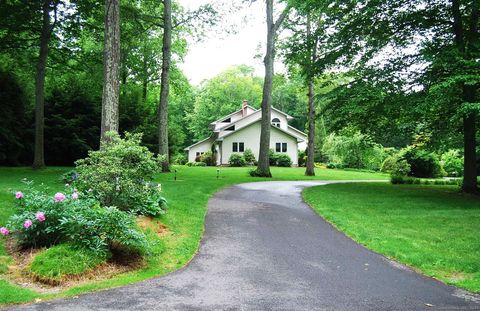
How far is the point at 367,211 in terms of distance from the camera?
1258 centimetres

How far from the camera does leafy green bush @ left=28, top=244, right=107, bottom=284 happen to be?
5.81 m

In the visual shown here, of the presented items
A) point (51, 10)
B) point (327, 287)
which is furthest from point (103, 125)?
point (51, 10)

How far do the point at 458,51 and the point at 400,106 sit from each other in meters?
2.71

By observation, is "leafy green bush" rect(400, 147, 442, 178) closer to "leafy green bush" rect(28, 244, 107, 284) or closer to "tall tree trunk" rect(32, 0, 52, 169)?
"tall tree trunk" rect(32, 0, 52, 169)

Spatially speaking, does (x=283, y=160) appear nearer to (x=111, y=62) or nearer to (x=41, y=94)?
(x=41, y=94)

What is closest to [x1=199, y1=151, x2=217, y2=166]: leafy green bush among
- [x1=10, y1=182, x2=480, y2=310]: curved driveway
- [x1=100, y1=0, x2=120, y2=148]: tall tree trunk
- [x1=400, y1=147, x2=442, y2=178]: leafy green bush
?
[x1=400, y1=147, x2=442, y2=178]: leafy green bush

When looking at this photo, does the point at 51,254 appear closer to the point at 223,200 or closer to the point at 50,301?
the point at 50,301

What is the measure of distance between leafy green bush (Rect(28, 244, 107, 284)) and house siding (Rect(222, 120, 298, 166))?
38.6 m

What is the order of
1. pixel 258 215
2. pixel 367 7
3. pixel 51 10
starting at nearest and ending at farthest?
pixel 258 215 → pixel 367 7 → pixel 51 10

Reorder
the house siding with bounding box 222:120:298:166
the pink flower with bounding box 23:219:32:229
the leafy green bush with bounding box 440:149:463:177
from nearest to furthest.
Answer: the pink flower with bounding box 23:219:32:229 < the leafy green bush with bounding box 440:149:463:177 < the house siding with bounding box 222:120:298:166

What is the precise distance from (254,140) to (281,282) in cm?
3984

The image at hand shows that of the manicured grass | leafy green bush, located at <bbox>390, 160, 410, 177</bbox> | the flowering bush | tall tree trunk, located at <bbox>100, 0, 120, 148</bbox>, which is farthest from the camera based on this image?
leafy green bush, located at <bbox>390, 160, 410, 177</bbox>

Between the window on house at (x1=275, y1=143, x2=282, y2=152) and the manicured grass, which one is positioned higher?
the window on house at (x1=275, y1=143, x2=282, y2=152)

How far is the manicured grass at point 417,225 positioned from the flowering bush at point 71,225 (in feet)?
17.3
